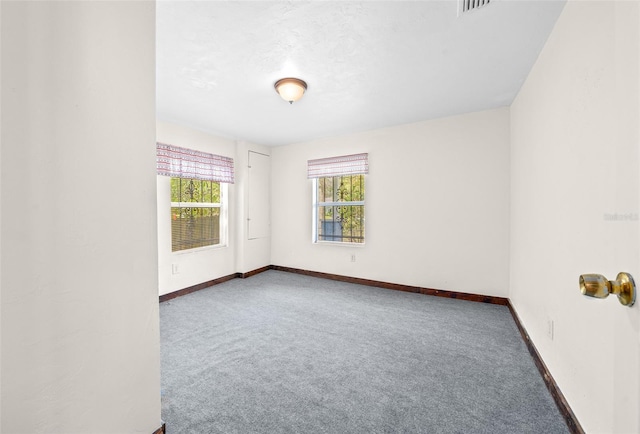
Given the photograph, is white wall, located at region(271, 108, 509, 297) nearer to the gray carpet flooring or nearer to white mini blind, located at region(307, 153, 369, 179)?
white mini blind, located at region(307, 153, 369, 179)

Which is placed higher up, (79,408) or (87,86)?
(87,86)

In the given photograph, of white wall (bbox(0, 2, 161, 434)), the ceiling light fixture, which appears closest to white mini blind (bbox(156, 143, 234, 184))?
the ceiling light fixture

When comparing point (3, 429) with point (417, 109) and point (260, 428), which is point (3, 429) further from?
point (417, 109)

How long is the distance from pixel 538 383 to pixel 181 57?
133 inches

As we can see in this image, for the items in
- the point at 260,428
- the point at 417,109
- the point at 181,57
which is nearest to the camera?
the point at 260,428

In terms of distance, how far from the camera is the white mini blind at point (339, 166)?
4.12 m

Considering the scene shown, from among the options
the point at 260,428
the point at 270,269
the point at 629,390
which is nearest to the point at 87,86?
the point at 260,428

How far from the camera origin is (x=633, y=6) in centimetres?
80

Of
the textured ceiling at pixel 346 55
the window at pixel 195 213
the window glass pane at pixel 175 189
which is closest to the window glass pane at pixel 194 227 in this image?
the window at pixel 195 213

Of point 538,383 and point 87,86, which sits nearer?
point 87,86

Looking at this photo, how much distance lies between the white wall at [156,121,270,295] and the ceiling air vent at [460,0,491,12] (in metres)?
3.37

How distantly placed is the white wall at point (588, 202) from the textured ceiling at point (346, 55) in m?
0.35

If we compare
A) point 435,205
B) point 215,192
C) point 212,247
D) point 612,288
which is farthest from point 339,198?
point 612,288

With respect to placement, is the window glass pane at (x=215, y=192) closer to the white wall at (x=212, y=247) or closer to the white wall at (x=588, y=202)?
the white wall at (x=212, y=247)
